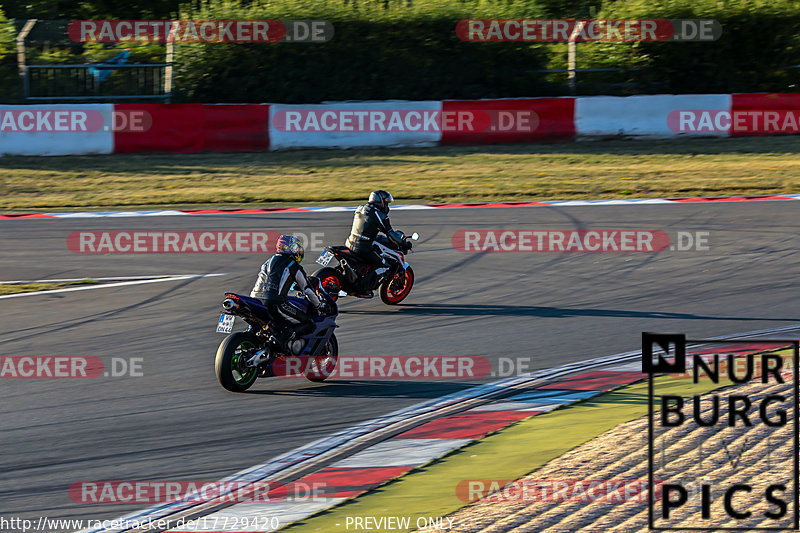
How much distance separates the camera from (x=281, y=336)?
8.51 m

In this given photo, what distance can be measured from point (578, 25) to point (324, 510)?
819 inches

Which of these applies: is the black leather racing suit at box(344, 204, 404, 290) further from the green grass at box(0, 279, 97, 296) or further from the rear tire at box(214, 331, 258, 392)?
the green grass at box(0, 279, 97, 296)

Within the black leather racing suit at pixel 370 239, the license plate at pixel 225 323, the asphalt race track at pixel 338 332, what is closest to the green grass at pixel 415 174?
the asphalt race track at pixel 338 332

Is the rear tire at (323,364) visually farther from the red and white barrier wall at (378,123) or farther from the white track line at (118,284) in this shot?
the red and white barrier wall at (378,123)

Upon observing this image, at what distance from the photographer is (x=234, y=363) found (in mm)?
8352

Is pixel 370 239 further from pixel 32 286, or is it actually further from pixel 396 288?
pixel 32 286

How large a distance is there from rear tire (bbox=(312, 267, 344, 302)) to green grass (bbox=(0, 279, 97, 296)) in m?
3.56

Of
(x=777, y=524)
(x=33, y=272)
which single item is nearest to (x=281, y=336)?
(x=777, y=524)

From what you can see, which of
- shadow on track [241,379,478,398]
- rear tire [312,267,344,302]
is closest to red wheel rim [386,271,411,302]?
rear tire [312,267,344,302]

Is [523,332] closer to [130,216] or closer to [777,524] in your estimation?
[777,524]

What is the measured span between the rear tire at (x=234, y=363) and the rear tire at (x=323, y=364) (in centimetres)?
54

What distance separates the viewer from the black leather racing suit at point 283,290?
8484 mm

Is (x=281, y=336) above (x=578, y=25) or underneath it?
underneath

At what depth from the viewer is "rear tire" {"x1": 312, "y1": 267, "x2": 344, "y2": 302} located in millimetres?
11203
